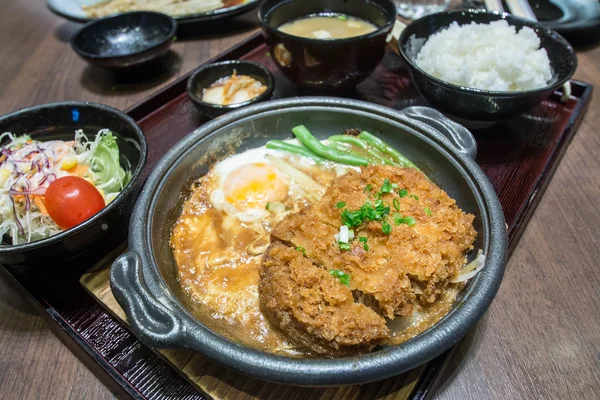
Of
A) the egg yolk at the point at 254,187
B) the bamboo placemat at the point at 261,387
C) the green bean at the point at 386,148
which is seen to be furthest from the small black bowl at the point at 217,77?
the bamboo placemat at the point at 261,387

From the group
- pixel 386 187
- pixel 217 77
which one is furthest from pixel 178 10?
pixel 386 187

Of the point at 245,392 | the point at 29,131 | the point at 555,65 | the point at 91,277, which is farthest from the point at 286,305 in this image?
the point at 555,65

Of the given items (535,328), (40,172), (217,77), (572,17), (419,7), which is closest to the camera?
Result: (535,328)

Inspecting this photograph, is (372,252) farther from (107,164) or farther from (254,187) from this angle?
(107,164)

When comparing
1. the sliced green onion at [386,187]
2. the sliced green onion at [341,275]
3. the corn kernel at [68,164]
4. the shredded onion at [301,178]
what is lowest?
the shredded onion at [301,178]

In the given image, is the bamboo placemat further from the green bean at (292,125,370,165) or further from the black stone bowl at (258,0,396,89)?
the black stone bowl at (258,0,396,89)

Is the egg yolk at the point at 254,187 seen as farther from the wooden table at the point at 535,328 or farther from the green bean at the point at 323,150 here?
the wooden table at the point at 535,328
